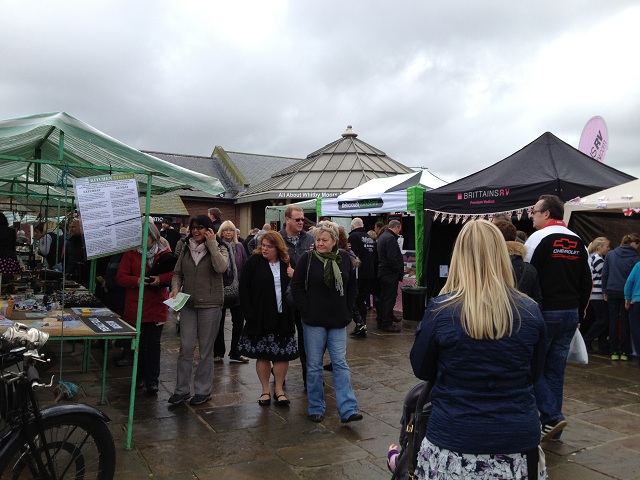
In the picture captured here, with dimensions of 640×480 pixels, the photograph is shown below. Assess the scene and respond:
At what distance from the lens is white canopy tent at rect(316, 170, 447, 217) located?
449 inches

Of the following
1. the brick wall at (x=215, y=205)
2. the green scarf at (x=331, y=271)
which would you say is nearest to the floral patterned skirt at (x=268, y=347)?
the green scarf at (x=331, y=271)

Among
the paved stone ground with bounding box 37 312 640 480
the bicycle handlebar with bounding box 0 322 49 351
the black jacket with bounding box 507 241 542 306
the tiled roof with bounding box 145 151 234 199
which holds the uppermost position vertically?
the tiled roof with bounding box 145 151 234 199

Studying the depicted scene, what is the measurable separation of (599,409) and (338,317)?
2.71 meters

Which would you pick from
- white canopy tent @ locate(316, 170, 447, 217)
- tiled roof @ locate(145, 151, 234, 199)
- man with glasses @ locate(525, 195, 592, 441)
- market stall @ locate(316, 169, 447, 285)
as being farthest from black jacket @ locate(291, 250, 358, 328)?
tiled roof @ locate(145, 151, 234, 199)

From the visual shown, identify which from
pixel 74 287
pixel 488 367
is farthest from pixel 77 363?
pixel 488 367

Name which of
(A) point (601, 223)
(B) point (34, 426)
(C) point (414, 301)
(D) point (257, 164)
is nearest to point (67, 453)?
(B) point (34, 426)

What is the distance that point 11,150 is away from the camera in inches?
211

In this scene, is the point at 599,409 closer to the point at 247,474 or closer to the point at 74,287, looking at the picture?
the point at 247,474

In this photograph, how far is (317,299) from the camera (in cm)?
466

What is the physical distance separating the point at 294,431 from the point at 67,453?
198 centimetres

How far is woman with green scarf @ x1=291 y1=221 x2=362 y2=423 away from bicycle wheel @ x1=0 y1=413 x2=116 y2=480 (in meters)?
1.97

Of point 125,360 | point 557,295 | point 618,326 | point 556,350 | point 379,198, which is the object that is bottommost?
point 125,360

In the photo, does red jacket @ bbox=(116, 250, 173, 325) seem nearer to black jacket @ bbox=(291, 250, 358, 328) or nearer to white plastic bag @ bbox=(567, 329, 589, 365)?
black jacket @ bbox=(291, 250, 358, 328)

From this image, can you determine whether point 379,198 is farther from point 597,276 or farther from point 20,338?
point 20,338
